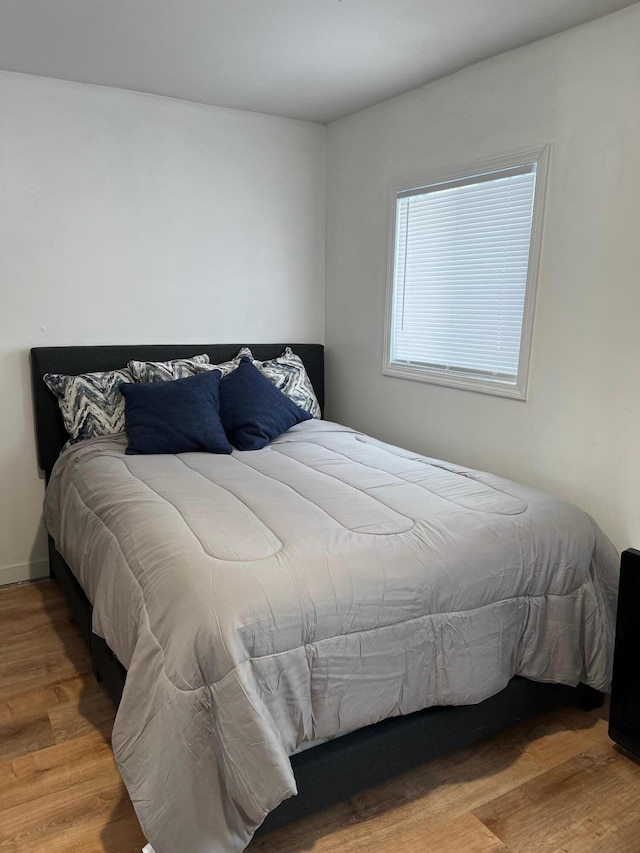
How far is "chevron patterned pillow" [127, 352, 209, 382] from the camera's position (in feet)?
10.1

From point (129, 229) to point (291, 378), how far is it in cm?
115

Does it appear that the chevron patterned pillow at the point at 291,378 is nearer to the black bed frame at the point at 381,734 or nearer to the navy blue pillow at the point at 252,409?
the navy blue pillow at the point at 252,409

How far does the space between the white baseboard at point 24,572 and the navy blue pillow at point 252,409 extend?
4.16ft

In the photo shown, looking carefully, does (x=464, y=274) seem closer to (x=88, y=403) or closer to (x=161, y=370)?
(x=161, y=370)

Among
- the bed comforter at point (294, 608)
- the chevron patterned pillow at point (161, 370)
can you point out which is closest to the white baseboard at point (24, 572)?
the bed comforter at point (294, 608)

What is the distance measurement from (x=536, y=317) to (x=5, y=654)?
2.59m

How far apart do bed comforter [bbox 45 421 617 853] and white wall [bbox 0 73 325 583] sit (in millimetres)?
936

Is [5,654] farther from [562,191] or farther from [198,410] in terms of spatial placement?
[562,191]

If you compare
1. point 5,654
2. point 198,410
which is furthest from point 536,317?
point 5,654

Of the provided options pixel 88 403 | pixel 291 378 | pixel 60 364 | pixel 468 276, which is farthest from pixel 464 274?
pixel 60 364

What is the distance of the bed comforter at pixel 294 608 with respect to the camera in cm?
145

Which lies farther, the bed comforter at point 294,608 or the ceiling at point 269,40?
the ceiling at point 269,40

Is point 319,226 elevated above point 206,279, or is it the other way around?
point 319,226

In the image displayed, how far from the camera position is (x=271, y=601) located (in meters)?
1.53
